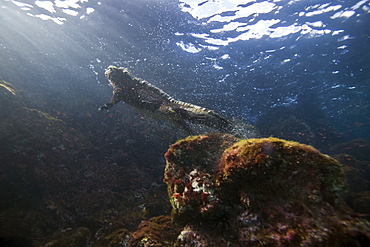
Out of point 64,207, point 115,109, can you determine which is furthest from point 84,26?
point 64,207

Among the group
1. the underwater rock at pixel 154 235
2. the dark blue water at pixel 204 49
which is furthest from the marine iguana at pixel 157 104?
the dark blue water at pixel 204 49

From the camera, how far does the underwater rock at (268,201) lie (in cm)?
198

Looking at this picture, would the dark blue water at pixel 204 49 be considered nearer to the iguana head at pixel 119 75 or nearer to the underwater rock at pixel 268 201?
the iguana head at pixel 119 75

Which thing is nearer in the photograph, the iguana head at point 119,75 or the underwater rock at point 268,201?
the underwater rock at point 268,201

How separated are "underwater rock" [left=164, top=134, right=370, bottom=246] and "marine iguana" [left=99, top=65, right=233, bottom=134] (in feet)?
7.55

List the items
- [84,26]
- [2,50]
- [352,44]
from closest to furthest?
[352,44], [84,26], [2,50]

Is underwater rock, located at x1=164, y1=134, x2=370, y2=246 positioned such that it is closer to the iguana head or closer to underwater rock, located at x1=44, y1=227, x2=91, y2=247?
underwater rock, located at x1=44, y1=227, x2=91, y2=247

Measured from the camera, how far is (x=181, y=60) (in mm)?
16969

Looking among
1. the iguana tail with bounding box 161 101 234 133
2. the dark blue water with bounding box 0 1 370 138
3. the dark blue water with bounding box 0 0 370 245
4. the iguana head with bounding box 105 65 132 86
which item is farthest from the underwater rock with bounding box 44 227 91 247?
the dark blue water with bounding box 0 1 370 138

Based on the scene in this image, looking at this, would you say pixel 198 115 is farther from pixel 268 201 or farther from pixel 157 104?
pixel 268 201

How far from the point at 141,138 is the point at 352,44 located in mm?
19530

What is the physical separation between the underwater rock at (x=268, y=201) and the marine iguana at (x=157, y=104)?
230cm

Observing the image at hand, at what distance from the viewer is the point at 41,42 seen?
20.0m

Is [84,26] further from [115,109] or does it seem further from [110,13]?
[115,109]
